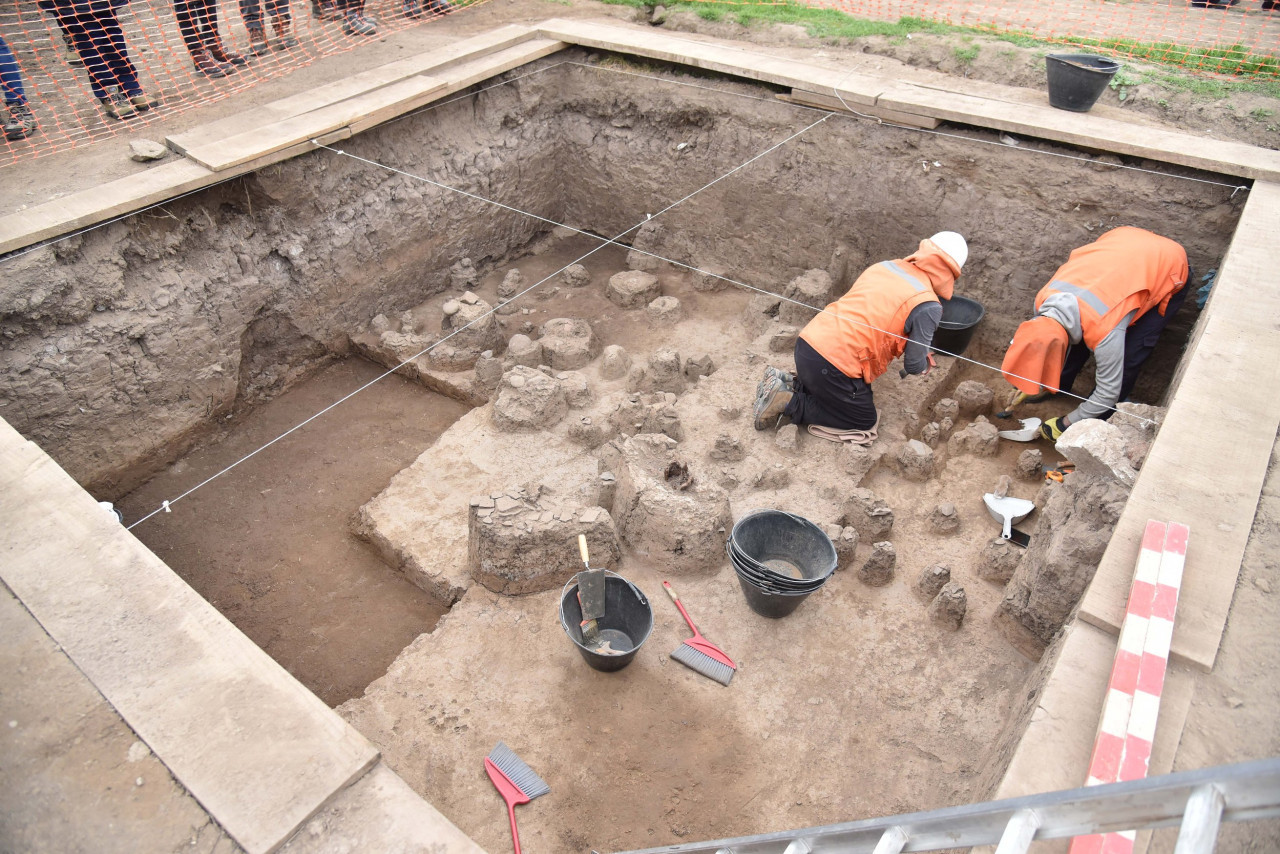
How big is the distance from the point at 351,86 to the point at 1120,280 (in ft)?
18.4

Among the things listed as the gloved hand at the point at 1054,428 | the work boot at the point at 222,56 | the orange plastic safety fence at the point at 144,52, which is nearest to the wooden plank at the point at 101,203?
the orange plastic safety fence at the point at 144,52

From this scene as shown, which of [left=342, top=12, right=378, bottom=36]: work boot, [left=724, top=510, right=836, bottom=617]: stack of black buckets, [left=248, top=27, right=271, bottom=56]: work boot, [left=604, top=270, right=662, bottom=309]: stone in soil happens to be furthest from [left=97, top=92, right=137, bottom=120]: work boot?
[left=724, top=510, right=836, bottom=617]: stack of black buckets

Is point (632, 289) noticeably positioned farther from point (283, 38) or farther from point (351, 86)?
point (283, 38)

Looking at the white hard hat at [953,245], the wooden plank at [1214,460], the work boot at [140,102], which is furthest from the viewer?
the work boot at [140,102]

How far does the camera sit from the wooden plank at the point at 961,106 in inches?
198

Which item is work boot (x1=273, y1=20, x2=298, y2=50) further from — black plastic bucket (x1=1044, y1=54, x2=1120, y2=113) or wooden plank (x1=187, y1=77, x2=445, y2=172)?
black plastic bucket (x1=1044, y1=54, x2=1120, y2=113)

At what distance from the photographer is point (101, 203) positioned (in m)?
4.69

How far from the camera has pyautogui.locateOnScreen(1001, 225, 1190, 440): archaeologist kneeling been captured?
470 centimetres

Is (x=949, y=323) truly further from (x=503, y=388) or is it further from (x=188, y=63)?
(x=188, y=63)

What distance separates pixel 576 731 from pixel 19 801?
2043 mm

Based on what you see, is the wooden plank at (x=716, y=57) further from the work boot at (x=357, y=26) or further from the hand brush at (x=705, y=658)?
the hand brush at (x=705, y=658)

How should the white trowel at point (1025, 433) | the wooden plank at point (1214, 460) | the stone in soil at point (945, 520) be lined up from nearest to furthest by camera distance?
the wooden plank at point (1214, 460), the stone in soil at point (945, 520), the white trowel at point (1025, 433)

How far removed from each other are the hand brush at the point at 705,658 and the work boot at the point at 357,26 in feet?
21.0

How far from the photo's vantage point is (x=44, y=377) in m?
4.59
